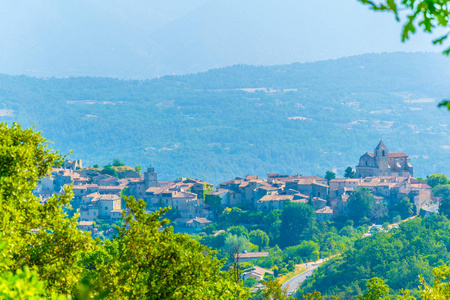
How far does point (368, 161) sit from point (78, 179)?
110 ft

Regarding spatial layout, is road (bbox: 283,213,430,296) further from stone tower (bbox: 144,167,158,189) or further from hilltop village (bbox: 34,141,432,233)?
stone tower (bbox: 144,167,158,189)

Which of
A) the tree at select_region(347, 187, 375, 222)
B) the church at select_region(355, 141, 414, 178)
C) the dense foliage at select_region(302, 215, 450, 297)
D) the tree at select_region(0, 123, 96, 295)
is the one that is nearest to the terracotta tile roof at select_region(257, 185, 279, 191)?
the tree at select_region(347, 187, 375, 222)

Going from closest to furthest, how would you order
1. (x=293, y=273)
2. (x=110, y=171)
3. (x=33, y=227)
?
1. (x=33, y=227)
2. (x=293, y=273)
3. (x=110, y=171)

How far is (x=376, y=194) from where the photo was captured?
7512 centimetres

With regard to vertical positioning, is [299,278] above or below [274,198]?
below

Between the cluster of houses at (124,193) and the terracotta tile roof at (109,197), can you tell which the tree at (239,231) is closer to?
the cluster of houses at (124,193)

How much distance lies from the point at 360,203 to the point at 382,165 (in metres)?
13.6

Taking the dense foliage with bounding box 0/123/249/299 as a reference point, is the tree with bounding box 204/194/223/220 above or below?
below

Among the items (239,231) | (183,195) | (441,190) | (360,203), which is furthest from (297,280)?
(441,190)

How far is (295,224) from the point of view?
69.3 meters

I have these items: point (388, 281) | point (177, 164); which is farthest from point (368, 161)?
point (177, 164)

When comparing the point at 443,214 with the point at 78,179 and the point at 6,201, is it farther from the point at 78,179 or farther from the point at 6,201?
the point at 6,201

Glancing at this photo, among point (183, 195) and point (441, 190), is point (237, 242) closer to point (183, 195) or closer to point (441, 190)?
point (183, 195)

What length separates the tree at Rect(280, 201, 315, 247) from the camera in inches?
2717
